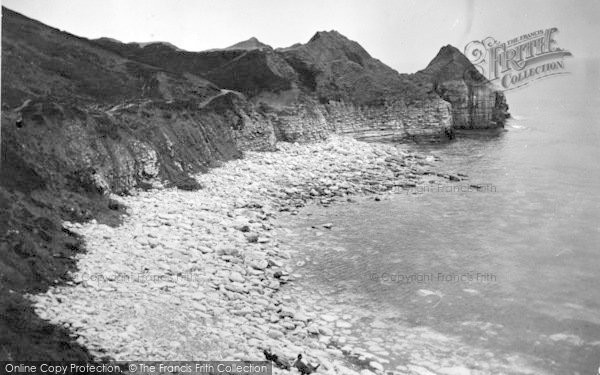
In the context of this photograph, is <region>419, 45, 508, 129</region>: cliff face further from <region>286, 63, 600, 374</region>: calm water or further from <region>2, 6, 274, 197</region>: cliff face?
<region>2, 6, 274, 197</region>: cliff face

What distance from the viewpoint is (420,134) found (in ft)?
183

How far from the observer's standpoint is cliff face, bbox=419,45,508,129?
6488 cm

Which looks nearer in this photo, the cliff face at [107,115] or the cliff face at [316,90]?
the cliff face at [107,115]

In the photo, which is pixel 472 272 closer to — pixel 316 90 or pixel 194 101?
pixel 194 101

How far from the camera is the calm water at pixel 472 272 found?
13977 mm

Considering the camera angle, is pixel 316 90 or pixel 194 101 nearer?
pixel 194 101

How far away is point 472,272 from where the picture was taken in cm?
1892

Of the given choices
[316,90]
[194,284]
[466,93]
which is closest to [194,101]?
Answer: [316,90]

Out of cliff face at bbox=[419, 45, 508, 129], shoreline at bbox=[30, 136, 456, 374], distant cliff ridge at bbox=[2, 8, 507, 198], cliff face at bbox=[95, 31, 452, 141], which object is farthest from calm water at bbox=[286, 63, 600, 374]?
cliff face at bbox=[419, 45, 508, 129]

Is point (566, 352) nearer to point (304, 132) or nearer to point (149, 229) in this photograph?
point (149, 229)

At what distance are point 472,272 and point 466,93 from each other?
51.5 m

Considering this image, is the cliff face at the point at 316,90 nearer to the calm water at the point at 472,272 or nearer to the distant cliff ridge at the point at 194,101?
the distant cliff ridge at the point at 194,101

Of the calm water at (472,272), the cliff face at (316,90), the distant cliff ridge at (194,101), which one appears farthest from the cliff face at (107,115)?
the calm water at (472,272)

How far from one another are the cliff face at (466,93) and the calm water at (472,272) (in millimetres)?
31029
